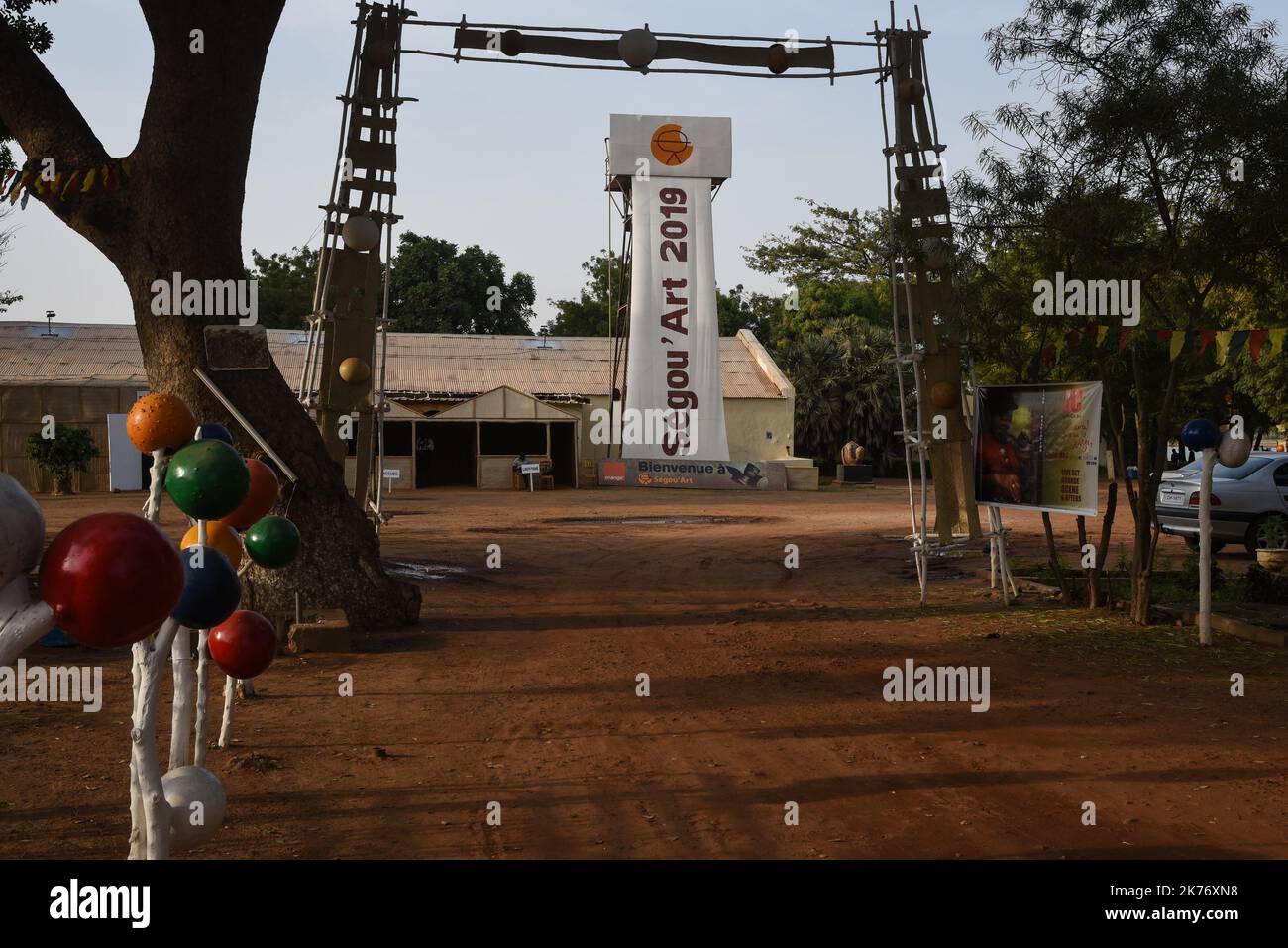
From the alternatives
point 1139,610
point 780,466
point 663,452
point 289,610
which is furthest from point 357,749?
point 780,466

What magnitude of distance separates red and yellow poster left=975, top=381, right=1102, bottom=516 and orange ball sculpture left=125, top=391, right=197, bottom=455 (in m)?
7.51

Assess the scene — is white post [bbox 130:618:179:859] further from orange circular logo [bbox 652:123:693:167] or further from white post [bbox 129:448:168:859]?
orange circular logo [bbox 652:123:693:167]

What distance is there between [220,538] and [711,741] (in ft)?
9.70

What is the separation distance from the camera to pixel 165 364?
958 cm

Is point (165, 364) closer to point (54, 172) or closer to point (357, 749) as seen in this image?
point (54, 172)

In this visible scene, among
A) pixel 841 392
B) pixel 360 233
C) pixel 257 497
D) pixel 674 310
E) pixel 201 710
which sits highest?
pixel 674 310

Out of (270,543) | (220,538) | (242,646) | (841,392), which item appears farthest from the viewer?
(841,392)

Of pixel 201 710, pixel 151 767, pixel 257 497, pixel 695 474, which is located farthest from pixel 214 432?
pixel 695 474

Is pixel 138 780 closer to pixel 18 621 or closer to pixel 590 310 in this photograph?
pixel 18 621

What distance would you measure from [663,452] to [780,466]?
1126 cm

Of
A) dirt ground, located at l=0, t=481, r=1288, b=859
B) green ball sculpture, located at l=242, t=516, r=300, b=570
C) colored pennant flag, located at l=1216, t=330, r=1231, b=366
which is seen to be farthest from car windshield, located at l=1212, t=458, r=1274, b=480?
green ball sculpture, located at l=242, t=516, r=300, b=570

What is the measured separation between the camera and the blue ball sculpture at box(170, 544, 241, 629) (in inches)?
145

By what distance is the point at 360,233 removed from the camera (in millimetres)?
11414
